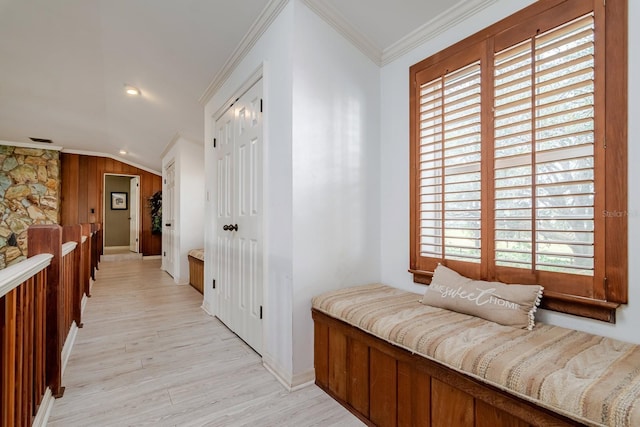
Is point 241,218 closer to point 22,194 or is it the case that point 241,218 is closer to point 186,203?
point 186,203

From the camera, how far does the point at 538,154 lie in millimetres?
1484

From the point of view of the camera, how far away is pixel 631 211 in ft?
4.07

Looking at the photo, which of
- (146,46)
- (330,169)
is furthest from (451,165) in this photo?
(146,46)

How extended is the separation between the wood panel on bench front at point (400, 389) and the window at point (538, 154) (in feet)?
2.15

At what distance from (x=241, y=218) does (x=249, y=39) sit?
1375mm

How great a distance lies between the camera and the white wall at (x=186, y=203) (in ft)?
16.0

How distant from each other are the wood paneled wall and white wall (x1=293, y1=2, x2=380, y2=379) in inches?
287

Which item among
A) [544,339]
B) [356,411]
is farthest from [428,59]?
[356,411]

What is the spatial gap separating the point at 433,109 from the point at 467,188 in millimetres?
558

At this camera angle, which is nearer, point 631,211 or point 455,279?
point 631,211

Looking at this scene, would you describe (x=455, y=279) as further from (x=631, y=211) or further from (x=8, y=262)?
(x=8, y=262)

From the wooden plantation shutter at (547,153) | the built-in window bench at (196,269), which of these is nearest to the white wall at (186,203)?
the built-in window bench at (196,269)

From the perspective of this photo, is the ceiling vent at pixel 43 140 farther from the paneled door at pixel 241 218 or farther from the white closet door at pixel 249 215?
the white closet door at pixel 249 215

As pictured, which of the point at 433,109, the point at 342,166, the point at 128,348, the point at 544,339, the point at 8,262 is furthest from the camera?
the point at 8,262
